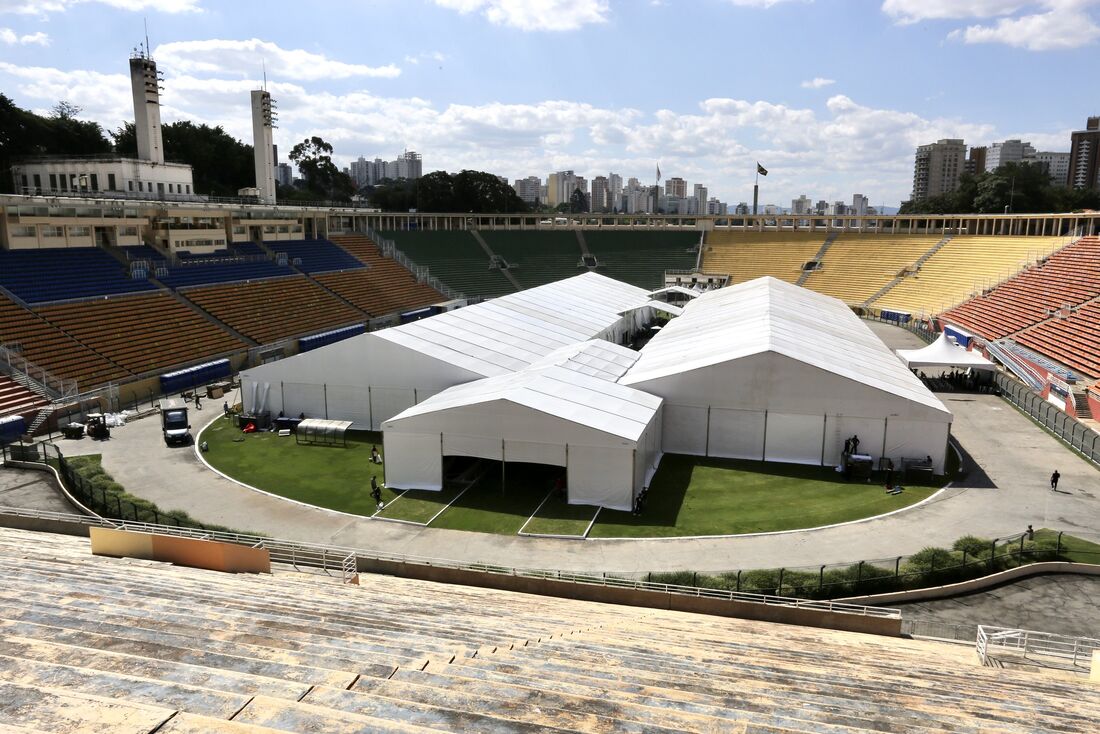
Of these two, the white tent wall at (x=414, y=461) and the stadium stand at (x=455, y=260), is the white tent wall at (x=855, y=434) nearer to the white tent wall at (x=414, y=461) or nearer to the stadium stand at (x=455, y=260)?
the white tent wall at (x=414, y=461)

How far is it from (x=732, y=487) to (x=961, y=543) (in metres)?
6.71

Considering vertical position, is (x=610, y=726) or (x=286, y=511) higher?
(x=610, y=726)

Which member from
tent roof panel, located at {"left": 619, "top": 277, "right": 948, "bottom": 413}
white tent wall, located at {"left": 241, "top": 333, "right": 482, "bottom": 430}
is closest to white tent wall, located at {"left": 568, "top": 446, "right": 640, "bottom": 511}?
tent roof panel, located at {"left": 619, "top": 277, "right": 948, "bottom": 413}

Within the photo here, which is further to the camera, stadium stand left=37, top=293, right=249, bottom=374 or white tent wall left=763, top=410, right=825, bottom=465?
stadium stand left=37, top=293, right=249, bottom=374

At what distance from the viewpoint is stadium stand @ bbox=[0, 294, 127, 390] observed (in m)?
32.2

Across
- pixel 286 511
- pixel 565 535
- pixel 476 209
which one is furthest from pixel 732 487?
pixel 476 209

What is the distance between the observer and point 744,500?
72.2 feet

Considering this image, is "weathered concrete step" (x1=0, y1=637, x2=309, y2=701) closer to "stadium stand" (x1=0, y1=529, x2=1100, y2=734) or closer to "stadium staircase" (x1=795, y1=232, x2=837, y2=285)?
"stadium stand" (x1=0, y1=529, x2=1100, y2=734)

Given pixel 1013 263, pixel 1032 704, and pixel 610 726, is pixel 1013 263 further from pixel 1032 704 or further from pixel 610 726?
pixel 610 726

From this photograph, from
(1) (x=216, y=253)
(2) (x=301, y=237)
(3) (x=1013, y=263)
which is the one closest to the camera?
(1) (x=216, y=253)

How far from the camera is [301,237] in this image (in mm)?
63750

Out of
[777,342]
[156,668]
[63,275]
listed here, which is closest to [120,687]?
[156,668]

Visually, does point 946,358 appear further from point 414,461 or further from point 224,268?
point 224,268

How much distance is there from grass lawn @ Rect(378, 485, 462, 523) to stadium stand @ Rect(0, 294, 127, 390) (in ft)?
64.3
